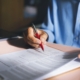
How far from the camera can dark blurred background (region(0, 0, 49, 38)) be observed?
1.09 metres

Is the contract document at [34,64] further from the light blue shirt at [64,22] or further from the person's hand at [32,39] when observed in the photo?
the light blue shirt at [64,22]

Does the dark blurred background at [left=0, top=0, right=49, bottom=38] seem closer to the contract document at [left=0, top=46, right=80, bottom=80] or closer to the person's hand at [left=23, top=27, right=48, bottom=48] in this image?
the person's hand at [left=23, top=27, right=48, bottom=48]

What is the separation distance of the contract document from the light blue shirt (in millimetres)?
278

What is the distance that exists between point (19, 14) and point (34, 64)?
29.3 inches

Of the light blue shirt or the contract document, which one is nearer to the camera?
the contract document

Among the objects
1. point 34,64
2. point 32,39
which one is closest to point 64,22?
point 32,39

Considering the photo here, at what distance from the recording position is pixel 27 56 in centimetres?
51

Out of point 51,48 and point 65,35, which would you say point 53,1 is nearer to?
point 65,35

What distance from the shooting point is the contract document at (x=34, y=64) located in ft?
1.26

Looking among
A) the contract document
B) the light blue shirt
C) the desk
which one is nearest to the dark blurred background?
the light blue shirt

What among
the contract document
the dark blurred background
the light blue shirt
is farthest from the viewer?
the dark blurred background

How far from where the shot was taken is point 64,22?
875 mm

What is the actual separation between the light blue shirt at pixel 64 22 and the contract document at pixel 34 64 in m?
0.28

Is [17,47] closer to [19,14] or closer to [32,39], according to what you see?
[32,39]
